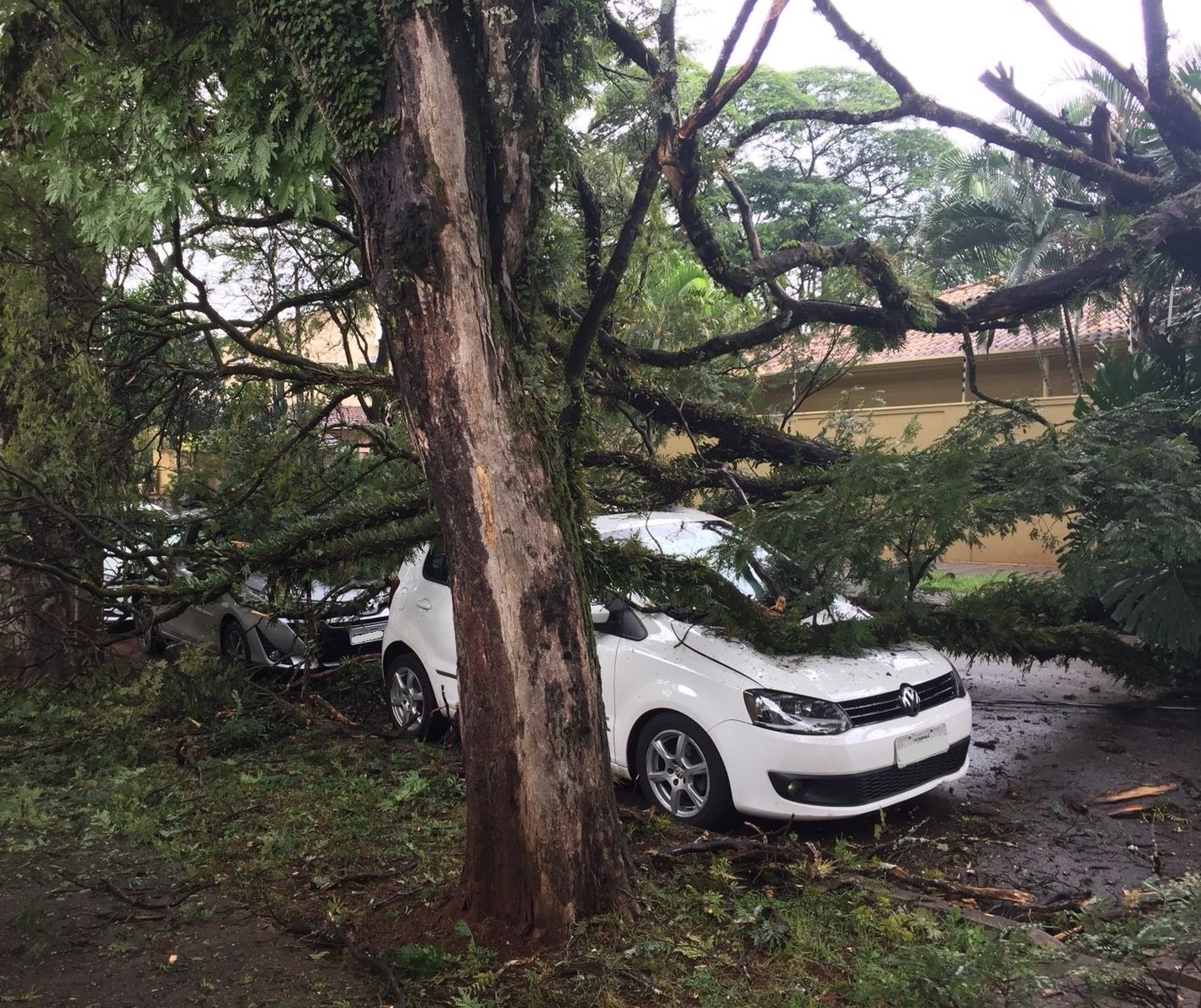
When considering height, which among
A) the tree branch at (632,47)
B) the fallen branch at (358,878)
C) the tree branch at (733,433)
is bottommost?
the fallen branch at (358,878)

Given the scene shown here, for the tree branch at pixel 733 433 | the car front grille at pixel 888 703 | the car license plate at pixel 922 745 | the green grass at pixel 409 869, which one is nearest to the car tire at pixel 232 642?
the green grass at pixel 409 869

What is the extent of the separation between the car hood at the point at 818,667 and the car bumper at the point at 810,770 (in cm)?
24

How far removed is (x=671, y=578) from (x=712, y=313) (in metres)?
8.25

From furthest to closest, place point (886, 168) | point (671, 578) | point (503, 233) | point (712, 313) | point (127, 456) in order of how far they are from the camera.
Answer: point (886, 168)
point (712, 313)
point (127, 456)
point (671, 578)
point (503, 233)

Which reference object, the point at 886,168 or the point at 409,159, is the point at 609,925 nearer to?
the point at 409,159

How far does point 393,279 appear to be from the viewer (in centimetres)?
401

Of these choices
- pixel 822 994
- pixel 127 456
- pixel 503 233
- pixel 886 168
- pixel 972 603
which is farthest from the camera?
pixel 886 168

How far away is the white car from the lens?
17.9 feet

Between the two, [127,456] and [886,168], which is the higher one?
[886,168]

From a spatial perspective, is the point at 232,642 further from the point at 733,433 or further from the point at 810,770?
the point at 810,770

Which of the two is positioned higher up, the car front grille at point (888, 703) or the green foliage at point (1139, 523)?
the green foliage at point (1139, 523)

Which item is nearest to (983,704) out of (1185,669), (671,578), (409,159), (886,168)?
(1185,669)

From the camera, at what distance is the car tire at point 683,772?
5.58 meters

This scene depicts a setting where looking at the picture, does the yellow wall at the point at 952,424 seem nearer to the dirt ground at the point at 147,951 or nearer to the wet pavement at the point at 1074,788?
the wet pavement at the point at 1074,788
